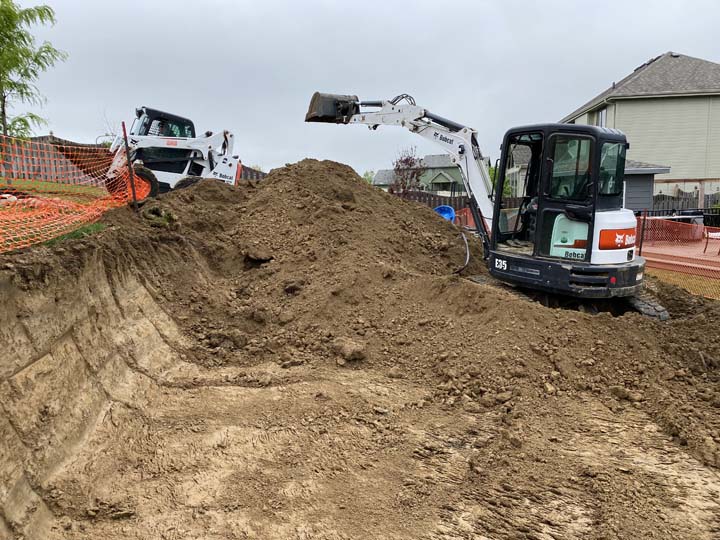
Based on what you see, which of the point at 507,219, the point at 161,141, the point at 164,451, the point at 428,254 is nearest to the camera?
the point at 164,451

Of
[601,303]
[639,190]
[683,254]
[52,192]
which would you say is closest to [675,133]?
[639,190]

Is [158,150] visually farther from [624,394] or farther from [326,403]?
[624,394]

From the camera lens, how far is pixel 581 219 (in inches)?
256

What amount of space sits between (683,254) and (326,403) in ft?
32.6

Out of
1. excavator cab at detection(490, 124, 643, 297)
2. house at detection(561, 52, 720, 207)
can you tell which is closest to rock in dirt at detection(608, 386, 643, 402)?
excavator cab at detection(490, 124, 643, 297)

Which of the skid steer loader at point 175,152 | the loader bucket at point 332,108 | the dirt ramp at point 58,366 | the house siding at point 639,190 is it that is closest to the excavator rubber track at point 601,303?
the loader bucket at point 332,108

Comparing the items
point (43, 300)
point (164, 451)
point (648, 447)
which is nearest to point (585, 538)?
point (648, 447)

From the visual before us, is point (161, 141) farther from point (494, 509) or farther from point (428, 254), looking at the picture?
point (494, 509)

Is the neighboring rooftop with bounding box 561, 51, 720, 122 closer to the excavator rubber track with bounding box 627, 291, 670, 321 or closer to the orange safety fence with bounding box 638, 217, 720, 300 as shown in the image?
the orange safety fence with bounding box 638, 217, 720, 300

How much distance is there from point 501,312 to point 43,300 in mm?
4388

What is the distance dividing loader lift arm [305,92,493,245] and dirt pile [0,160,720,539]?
161 centimetres

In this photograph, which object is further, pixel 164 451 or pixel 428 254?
pixel 428 254

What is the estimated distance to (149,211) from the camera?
7.72m

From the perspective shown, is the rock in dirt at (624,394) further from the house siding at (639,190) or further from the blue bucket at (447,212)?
the house siding at (639,190)
